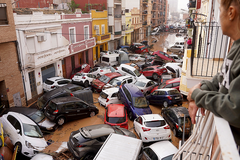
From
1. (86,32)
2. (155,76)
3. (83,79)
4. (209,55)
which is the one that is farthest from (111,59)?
(209,55)

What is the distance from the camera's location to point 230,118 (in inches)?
51.9

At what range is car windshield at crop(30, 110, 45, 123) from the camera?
10602 millimetres

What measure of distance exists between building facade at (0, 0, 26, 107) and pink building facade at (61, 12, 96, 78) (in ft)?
21.5

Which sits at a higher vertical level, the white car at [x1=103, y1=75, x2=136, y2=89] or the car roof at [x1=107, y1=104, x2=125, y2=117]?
the white car at [x1=103, y1=75, x2=136, y2=89]

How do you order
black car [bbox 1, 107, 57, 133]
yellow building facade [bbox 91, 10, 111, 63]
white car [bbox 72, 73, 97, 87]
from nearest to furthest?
1. black car [bbox 1, 107, 57, 133]
2. white car [bbox 72, 73, 97, 87]
3. yellow building facade [bbox 91, 10, 111, 63]

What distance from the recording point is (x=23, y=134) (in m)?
8.61

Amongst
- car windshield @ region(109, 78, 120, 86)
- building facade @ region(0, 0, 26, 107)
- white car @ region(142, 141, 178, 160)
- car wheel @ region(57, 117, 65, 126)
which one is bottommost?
car wheel @ region(57, 117, 65, 126)

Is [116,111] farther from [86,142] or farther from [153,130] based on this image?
[86,142]

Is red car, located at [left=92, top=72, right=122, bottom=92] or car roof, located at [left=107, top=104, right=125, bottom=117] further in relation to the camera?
red car, located at [left=92, top=72, right=122, bottom=92]

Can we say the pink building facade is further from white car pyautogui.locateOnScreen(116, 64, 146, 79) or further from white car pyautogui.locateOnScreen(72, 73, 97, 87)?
white car pyautogui.locateOnScreen(116, 64, 146, 79)

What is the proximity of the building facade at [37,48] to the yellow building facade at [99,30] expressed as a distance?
26.4 ft

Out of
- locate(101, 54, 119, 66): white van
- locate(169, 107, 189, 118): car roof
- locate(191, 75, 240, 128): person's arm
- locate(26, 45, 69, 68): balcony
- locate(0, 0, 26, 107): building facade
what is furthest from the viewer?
locate(101, 54, 119, 66): white van

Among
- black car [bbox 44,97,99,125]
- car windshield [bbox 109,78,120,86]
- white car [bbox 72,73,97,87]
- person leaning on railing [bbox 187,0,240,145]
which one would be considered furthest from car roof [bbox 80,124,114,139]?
white car [bbox 72,73,97,87]

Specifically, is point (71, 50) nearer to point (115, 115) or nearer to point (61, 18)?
point (61, 18)
